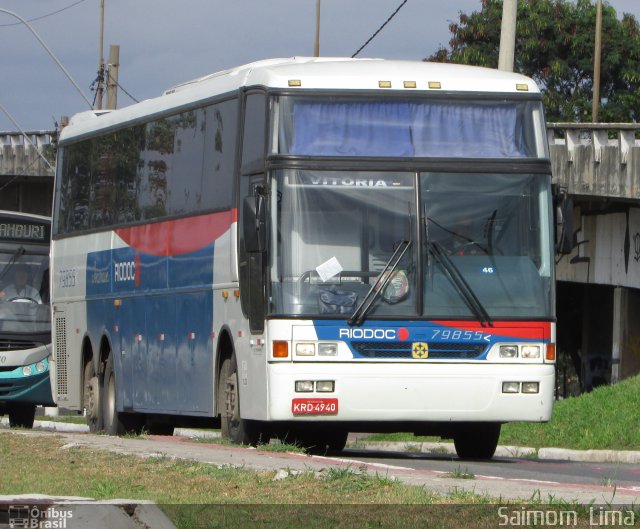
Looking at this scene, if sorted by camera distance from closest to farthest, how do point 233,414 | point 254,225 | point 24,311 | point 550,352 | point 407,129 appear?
point 254,225 < point 550,352 < point 407,129 < point 233,414 < point 24,311

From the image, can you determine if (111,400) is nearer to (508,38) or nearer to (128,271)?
(128,271)

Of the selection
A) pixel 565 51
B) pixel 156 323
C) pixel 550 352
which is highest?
pixel 565 51

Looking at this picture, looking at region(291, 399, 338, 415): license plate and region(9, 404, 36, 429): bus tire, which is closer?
region(291, 399, 338, 415): license plate

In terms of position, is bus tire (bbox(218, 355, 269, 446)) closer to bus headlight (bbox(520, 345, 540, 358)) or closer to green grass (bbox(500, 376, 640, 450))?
bus headlight (bbox(520, 345, 540, 358))

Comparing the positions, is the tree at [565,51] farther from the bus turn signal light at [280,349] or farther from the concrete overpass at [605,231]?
the bus turn signal light at [280,349]

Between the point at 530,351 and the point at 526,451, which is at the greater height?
the point at 530,351

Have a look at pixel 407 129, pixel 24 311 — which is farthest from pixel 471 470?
pixel 24 311

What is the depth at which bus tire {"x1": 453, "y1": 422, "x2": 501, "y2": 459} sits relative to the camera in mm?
16328

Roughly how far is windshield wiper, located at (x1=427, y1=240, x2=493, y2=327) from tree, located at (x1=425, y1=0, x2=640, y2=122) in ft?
152

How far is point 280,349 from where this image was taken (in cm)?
1445

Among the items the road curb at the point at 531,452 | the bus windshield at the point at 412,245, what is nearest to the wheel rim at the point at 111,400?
the road curb at the point at 531,452

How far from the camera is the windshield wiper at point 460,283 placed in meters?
14.6

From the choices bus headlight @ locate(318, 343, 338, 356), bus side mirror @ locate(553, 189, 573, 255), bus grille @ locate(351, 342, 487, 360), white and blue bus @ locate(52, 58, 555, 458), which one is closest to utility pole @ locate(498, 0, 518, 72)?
white and blue bus @ locate(52, 58, 555, 458)

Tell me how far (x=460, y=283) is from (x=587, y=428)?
652 cm
